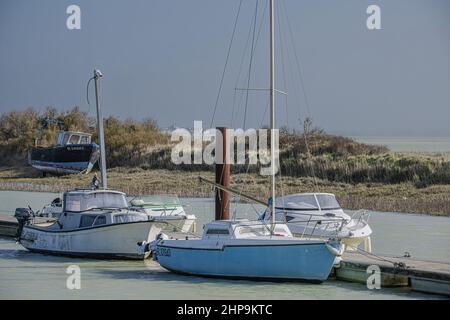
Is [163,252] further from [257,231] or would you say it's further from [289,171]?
[289,171]

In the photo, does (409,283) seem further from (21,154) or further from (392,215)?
(21,154)

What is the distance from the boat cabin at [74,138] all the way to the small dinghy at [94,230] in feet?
123

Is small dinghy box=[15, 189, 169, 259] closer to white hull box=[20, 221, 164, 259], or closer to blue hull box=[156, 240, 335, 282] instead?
white hull box=[20, 221, 164, 259]

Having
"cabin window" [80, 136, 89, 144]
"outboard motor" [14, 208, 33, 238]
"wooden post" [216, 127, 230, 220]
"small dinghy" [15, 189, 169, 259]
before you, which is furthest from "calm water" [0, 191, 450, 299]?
"cabin window" [80, 136, 89, 144]

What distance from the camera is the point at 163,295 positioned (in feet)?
74.7

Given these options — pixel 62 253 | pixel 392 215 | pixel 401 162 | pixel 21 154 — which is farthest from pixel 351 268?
pixel 21 154

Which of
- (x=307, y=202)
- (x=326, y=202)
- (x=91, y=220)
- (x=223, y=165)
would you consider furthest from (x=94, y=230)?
(x=326, y=202)

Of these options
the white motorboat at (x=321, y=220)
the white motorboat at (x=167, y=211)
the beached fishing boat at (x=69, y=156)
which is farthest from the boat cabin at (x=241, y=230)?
the beached fishing boat at (x=69, y=156)

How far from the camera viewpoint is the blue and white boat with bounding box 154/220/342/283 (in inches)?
936

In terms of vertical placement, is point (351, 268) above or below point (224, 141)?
below

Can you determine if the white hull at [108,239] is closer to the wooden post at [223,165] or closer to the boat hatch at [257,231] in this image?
the wooden post at [223,165]

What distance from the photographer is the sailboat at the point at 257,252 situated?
23.8 metres
